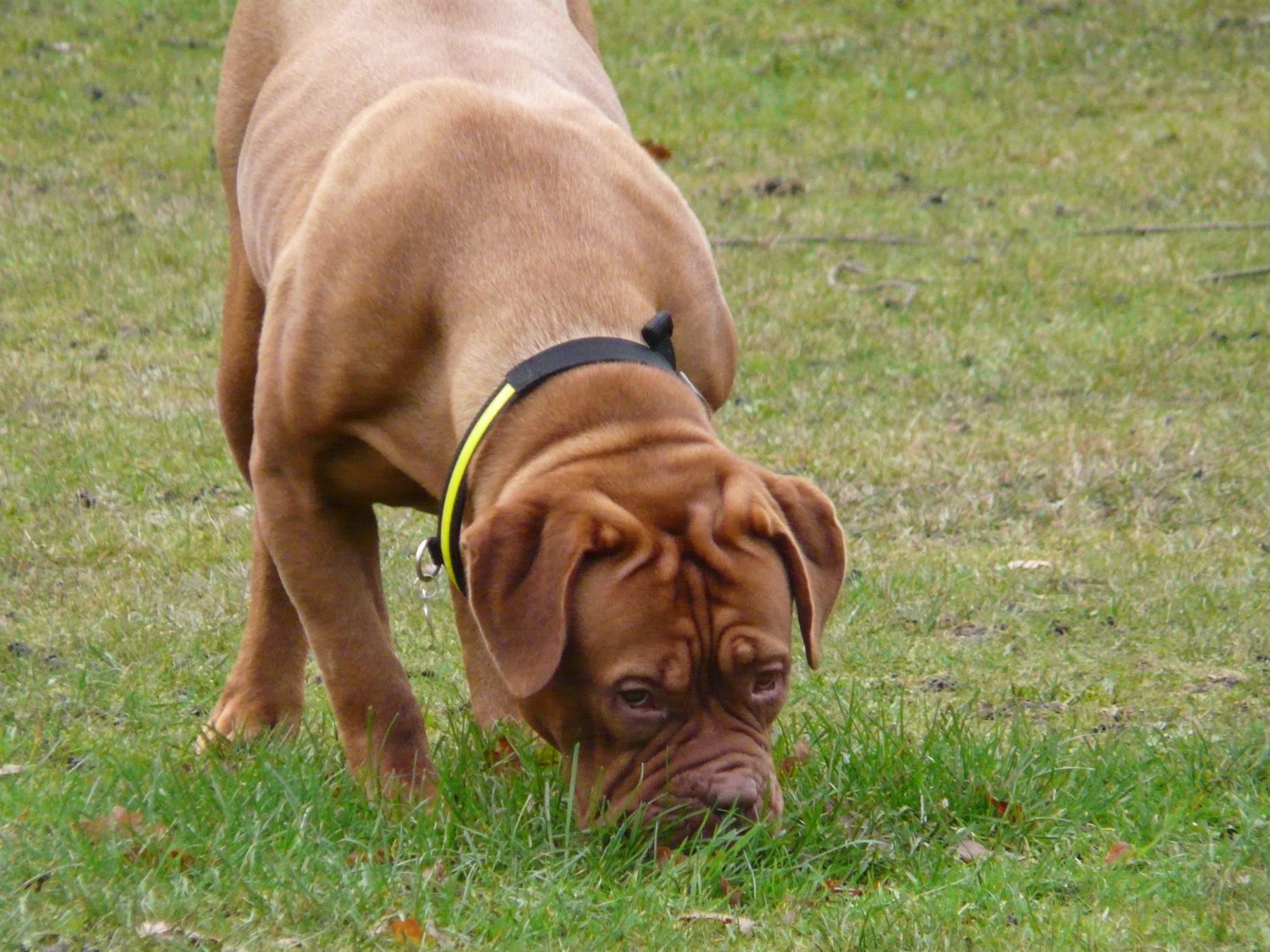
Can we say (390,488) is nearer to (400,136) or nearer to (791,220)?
(400,136)

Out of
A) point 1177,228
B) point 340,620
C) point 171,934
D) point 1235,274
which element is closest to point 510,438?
point 340,620

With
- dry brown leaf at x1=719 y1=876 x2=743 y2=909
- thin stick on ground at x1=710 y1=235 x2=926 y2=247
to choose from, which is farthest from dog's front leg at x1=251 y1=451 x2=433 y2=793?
thin stick on ground at x1=710 y1=235 x2=926 y2=247

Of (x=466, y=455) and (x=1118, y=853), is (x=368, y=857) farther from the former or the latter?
(x=1118, y=853)

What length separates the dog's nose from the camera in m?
3.19

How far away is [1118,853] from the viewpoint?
3.52 metres

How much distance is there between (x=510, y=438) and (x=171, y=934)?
1.16m

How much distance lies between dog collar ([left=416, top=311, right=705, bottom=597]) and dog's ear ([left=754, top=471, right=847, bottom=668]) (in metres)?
0.31

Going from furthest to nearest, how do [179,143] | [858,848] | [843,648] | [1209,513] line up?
[179,143] → [1209,513] → [843,648] → [858,848]

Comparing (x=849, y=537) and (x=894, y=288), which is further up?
(x=849, y=537)

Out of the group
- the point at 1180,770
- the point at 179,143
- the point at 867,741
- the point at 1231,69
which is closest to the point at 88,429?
the point at 867,741

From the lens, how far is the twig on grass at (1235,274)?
32.4 feet

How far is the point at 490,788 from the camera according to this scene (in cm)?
381

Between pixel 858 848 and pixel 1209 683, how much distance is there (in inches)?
71.0

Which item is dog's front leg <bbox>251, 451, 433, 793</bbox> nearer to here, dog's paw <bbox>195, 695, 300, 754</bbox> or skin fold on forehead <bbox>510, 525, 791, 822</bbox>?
dog's paw <bbox>195, 695, 300, 754</bbox>
